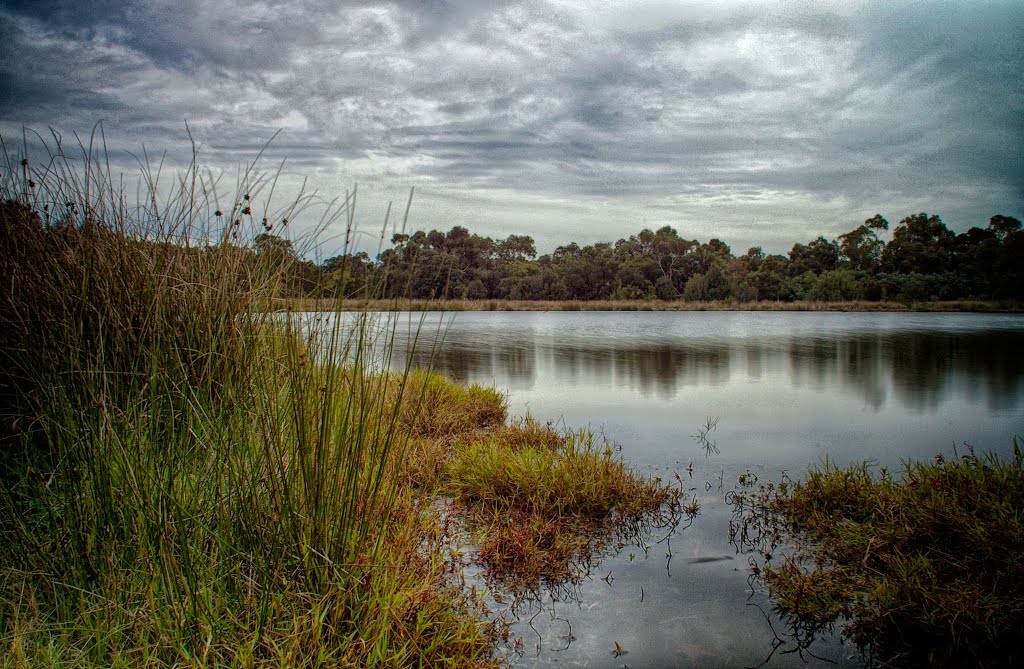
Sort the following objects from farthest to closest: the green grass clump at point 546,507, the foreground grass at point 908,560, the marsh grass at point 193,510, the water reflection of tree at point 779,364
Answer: the water reflection of tree at point 779,364 < the green grass clump at point 546,507 < the foreground grass at point 908,560 < the marsh grass at point 193,510

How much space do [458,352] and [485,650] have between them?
13478 mm

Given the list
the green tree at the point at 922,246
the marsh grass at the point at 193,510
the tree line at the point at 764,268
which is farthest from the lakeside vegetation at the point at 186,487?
the green tree at the point at 922,246

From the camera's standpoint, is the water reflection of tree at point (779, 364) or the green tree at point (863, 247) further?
the green tree at point (863, 247)

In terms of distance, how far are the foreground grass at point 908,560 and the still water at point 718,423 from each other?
0.19 m

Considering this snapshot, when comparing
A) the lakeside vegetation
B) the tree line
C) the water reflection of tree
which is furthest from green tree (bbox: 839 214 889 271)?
the lakeside vegetation

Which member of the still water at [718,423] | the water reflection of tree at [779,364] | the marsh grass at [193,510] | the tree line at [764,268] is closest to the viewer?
the marsh grass at [193,510]

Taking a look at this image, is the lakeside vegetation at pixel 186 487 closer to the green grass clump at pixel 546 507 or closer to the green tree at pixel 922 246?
the green grass clump at pixel 546 507

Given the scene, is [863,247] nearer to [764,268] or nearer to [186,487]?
[764,268]

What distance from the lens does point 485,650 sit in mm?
2414

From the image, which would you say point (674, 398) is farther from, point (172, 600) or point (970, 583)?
point (172, 600)

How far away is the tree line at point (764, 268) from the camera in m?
38.0

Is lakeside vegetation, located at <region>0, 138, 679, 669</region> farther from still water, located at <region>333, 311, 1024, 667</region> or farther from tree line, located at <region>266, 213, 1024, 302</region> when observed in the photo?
tree line, located at <region>266, 213, 1024, 302</region>

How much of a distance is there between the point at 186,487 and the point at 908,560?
3549 millimetres

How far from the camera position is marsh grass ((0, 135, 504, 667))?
184cm
